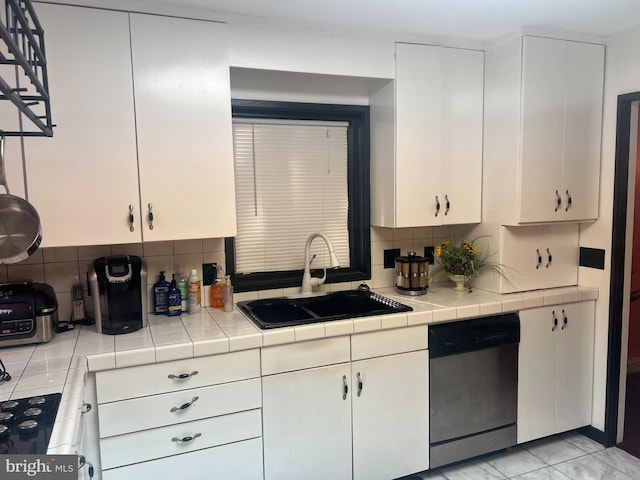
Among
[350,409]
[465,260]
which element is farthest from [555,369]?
[350,409]

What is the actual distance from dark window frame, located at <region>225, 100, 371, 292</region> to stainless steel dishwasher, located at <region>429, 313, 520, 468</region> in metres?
0.69

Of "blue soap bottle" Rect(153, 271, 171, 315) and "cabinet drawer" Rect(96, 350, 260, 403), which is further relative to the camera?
"blue soap bottle" Rect(153, 271, 171, 315)

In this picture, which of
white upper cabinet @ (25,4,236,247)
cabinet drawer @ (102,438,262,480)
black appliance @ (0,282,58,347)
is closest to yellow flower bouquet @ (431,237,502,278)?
white upper cabinet @ (25,4,236,247)

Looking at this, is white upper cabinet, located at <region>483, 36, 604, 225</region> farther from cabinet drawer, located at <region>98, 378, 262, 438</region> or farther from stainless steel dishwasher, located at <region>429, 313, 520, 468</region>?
cabinet drawer, located at <region>98, 378, 262, 438</region>

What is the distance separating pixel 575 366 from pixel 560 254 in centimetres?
64

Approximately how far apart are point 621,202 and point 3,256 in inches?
110

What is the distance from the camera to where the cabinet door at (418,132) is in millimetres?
2551

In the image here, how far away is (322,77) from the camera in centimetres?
251

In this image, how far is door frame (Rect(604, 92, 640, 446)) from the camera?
8.44 ft

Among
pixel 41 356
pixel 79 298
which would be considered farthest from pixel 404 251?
pixel 41 356

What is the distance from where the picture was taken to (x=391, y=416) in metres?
2.33

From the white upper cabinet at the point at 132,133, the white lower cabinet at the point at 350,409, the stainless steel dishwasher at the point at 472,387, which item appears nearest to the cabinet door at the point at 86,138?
the white upper cabinet at the point at 132,133

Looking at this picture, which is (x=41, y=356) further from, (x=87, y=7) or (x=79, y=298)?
(x=87, y=7)

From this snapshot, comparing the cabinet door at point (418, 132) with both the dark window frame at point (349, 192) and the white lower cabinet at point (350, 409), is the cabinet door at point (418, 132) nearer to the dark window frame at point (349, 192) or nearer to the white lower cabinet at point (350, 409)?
the dark window frame at point (349, 192)
